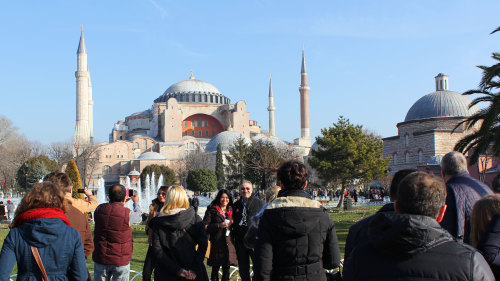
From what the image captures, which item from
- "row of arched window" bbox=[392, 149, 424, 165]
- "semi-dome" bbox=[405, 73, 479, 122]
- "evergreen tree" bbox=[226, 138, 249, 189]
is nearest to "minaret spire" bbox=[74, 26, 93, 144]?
"evergreen tree" bbox=[226, 138, 249, 189]

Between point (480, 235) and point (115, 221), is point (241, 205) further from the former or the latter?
point (480, 235)

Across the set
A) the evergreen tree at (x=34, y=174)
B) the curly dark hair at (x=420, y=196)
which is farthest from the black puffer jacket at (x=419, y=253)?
the evergreen tree at (x=34, y=174)

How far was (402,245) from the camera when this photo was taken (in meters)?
1.75

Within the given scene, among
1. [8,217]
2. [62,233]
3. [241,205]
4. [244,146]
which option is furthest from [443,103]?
[62,233]

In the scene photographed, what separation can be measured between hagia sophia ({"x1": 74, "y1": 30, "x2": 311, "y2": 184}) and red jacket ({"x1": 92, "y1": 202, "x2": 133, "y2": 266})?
42.2 meters

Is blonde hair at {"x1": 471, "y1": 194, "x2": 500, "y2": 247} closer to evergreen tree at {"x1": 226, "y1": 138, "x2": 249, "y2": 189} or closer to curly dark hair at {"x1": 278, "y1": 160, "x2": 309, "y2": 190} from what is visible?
curly dark hair at {"x1": 278, "y1": 160, "x2": 309, "y2": 190}

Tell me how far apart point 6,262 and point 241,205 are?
9.30 ft

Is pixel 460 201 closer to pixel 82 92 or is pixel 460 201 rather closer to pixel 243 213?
pixel 243 213

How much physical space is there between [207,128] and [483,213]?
207ft

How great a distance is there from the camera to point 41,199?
2994mm

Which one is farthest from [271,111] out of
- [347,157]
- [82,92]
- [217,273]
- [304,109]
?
[217,273]

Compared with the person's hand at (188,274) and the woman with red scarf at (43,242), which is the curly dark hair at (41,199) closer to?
the woman with red scarf at (43,242)

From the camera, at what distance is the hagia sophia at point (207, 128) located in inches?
1328

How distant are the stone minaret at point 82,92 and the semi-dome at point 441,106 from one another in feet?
105
